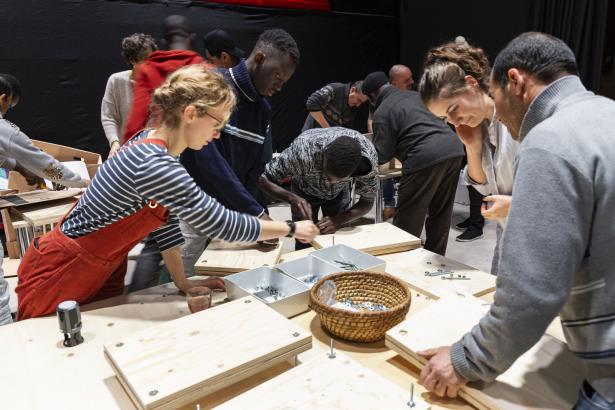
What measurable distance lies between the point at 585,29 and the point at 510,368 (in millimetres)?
4537

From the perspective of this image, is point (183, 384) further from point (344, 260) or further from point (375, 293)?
point (344, 260)

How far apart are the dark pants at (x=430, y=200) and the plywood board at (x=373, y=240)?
0.80 metres

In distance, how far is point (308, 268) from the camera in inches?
63.1

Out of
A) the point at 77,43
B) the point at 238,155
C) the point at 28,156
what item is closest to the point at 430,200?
the point at 238,155

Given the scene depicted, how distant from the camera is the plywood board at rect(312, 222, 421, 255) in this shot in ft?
5.87

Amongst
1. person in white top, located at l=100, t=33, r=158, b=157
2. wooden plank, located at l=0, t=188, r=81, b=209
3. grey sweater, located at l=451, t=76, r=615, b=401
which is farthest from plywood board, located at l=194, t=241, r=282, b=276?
person in white top, located at l=100, t=33, r=158, b=157

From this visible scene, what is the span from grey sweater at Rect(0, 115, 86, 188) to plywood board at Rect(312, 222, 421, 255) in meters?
1.60

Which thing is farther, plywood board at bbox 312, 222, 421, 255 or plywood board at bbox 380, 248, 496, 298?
plywood board at bbox 312, 222, 421, 255

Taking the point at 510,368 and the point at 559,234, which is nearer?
the point at 559,234

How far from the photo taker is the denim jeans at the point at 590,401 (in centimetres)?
82

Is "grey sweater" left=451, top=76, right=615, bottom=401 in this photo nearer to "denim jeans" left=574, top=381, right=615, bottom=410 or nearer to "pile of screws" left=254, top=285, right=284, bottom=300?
"denim jeans" left=574, top=381, right=615, bottom=410

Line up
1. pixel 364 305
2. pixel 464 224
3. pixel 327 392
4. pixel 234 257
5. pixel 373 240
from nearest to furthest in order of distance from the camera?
pixel 327 392 < pixel 364 305 < pixel 234 257 < pixel 373 240 < pixel 464 224

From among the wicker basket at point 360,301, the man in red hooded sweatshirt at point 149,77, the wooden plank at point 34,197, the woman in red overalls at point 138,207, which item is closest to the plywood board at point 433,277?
the wicker basket at point 360,301

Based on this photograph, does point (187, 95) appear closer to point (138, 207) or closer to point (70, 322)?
point (138, 207)
